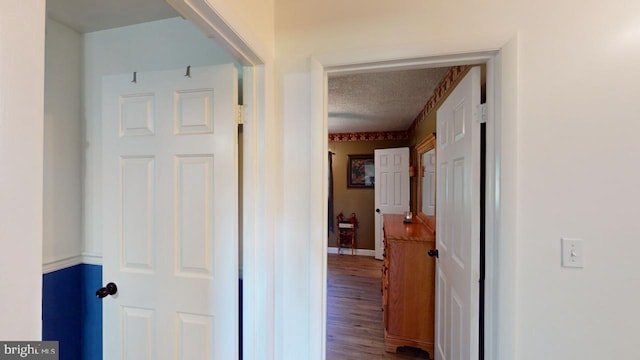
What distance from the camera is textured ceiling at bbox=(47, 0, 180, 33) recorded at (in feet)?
4.23

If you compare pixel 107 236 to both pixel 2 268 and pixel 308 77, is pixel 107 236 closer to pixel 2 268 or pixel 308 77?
pixel 2 268

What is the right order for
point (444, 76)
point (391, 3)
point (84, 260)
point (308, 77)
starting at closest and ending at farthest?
point (391, 3) → point (308, 77) → point (84, 260) → point (444, 76)

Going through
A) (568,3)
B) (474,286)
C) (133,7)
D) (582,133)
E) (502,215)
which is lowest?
(474,286)

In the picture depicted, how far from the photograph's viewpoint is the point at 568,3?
100cm

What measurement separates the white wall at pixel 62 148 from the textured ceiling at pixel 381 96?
154 centimetres

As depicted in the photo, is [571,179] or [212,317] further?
[212,317]

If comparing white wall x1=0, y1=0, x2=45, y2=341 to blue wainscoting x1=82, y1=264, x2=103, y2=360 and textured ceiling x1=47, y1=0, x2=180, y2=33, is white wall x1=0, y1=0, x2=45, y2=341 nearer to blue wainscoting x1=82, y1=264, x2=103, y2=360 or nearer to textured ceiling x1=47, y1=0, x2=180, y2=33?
textured ceiling x1=47, y1=0, x2=180, y2=33

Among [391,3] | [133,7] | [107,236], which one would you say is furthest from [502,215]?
[133,7]

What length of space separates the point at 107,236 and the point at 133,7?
1.17 m

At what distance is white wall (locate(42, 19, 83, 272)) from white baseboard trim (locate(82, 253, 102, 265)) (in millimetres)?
32

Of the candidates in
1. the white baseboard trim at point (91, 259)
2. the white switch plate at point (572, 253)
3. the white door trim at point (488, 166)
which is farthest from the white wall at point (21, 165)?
the white switch plate at point (572, 253)

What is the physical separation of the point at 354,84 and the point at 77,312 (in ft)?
8.47

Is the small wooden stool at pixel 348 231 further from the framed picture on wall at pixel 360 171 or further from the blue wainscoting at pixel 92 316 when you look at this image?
the blue wainscoting at pixel 92 316

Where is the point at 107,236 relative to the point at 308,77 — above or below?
below
